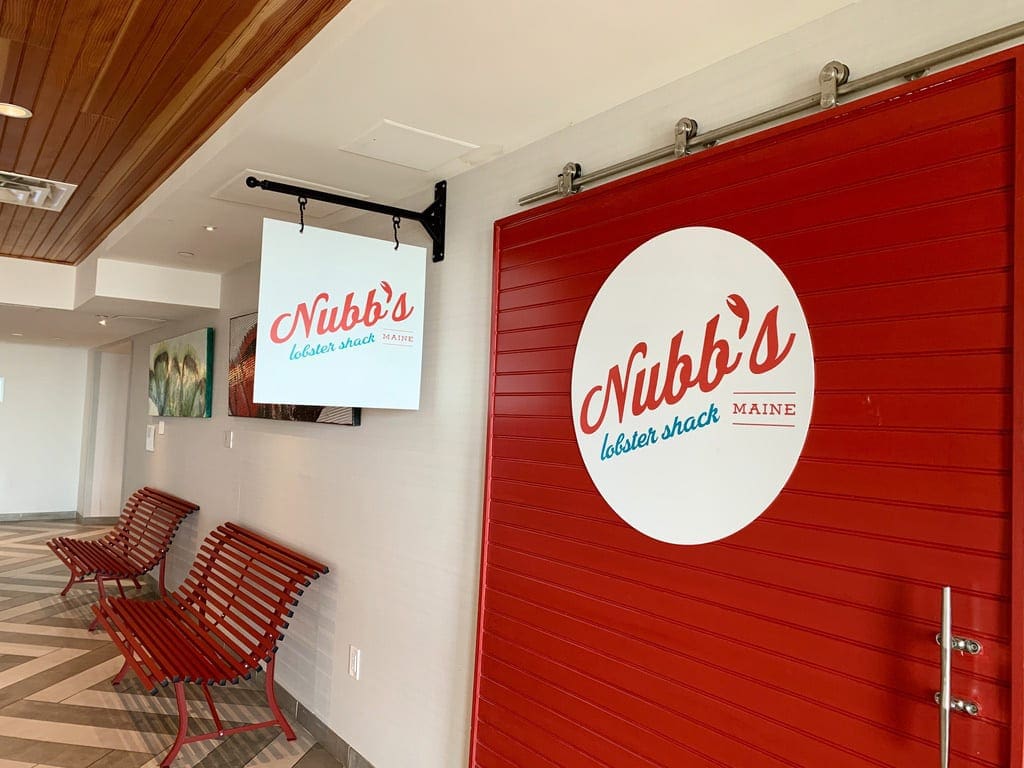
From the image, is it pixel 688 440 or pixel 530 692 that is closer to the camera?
pixel 688 440

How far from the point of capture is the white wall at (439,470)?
5.84ft

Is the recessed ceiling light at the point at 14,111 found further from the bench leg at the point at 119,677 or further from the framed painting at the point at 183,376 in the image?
the bench leg at the point at 119,677

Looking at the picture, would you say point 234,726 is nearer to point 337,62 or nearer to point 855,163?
point 337,62

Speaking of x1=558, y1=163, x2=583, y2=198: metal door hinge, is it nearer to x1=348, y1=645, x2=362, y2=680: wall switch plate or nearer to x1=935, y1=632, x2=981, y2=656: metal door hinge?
x1=935, y1=632, x2=981, y2=656: metal door hinge

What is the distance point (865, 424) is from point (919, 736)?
2.02 feet

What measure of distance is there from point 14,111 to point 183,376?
315 cm

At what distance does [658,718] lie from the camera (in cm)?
194

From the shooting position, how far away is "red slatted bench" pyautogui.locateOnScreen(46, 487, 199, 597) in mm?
5582

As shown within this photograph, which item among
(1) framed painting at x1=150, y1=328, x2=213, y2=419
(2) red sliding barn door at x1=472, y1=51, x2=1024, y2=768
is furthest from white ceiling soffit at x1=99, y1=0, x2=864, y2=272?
(1) framed painting at x1=150, y1=328, x2=213, y2=419

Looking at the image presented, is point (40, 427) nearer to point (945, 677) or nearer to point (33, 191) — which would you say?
point (33, 191)

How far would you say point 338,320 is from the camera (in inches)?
105

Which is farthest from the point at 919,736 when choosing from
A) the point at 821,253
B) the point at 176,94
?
the point at 176,94

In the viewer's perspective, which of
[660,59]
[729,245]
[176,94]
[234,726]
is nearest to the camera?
[729,245]

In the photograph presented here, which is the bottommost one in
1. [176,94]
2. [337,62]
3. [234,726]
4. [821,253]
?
[234,726]
